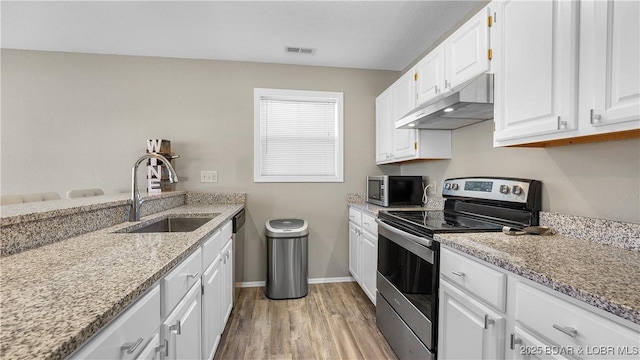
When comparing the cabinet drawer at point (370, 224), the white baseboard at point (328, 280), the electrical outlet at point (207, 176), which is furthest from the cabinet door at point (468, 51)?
the electrical outlet at point (207, 176)

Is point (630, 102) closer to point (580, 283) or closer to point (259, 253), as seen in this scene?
point (580, 283)

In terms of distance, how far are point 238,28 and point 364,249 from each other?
7.13 feet

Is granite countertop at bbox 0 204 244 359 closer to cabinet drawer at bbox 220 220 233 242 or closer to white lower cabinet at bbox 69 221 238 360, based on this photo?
white lower cabinet at bbox 69 221 238 360

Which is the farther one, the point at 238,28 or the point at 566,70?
the point at 238,28

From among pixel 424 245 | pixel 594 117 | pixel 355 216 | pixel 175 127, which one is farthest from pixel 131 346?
pixel 175 127

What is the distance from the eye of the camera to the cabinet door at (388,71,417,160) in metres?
2.29

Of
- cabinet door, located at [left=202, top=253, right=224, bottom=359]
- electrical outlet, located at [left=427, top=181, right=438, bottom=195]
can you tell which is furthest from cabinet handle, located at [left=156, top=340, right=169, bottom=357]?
electrical outlet, located at [left=427, top=181, right=438, bottom=195]

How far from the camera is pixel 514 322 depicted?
3.07ft

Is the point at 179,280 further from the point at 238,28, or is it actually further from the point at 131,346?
the point at 238,28

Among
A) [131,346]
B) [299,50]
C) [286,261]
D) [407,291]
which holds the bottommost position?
[286,261]

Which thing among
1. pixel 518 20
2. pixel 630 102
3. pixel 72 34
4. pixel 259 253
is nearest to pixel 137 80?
pixel 72 34

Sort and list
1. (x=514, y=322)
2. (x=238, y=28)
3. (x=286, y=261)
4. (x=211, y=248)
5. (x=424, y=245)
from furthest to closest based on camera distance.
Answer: (x=286, y=261) < (x=238, y=28) < (x=211, y=248) < (x=424, y=245) < (x=514, y=322)

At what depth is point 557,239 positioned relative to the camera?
1.25 m

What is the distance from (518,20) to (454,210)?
124 centimetres
